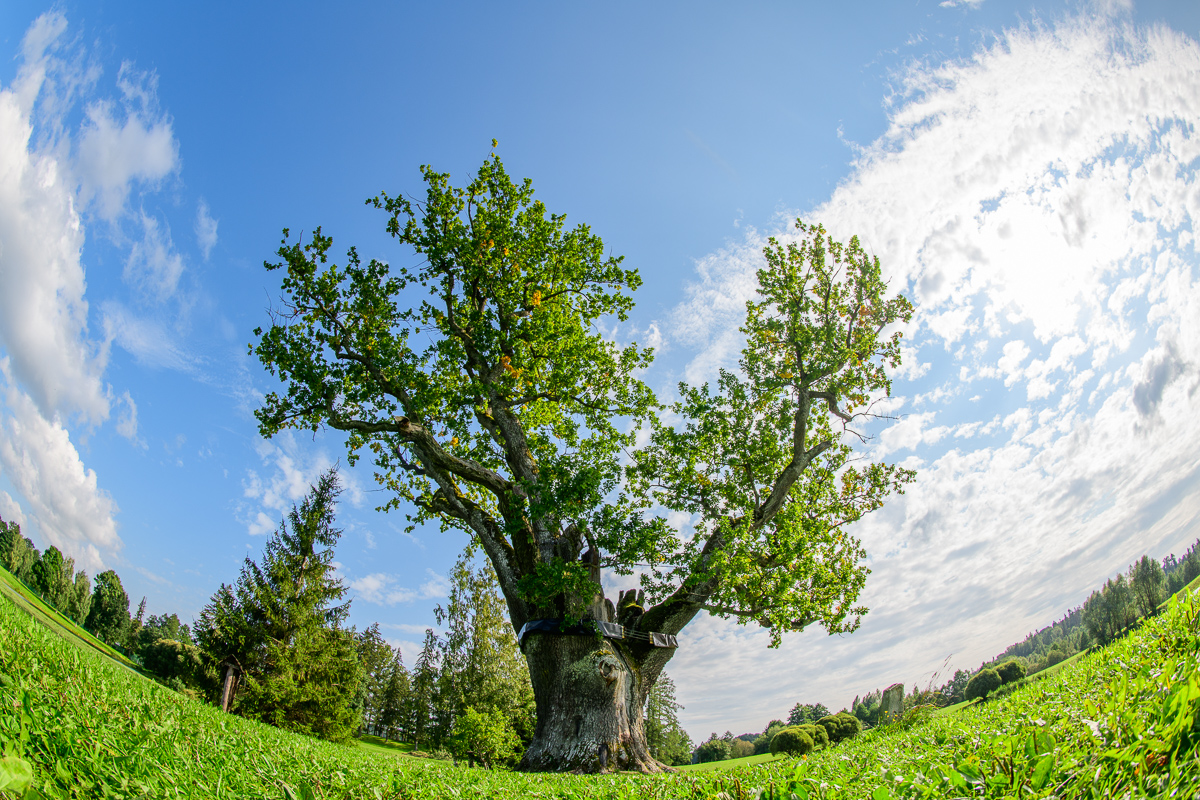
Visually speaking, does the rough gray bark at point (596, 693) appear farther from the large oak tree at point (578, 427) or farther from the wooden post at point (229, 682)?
the wooden post at point (229, 682)

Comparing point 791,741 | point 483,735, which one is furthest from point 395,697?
point 791,741

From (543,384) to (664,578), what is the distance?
5.89 metres

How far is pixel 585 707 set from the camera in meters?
Result: 9.64

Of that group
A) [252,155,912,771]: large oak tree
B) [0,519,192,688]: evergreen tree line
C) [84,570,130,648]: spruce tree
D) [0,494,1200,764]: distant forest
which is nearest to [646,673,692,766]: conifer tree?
[0,494,1200,764]: distant forest

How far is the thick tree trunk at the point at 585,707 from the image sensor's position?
9.06 meters

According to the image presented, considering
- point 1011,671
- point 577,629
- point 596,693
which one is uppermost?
point 577,629

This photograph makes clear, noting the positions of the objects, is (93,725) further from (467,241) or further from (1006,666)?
(1006,666)

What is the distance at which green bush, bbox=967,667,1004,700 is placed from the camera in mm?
27844

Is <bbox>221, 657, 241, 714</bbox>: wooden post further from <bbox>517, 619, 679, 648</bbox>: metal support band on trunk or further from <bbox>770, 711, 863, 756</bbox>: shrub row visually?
<bbox>770, 711, 863, 756</bbox>: shrub row

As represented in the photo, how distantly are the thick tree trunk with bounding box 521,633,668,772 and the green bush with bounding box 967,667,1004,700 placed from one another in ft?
92.8

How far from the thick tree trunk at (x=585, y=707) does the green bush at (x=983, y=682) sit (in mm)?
28278

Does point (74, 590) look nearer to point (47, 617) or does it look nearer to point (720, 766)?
point (47, 617)

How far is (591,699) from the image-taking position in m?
9.71

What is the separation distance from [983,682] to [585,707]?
30444 mm
